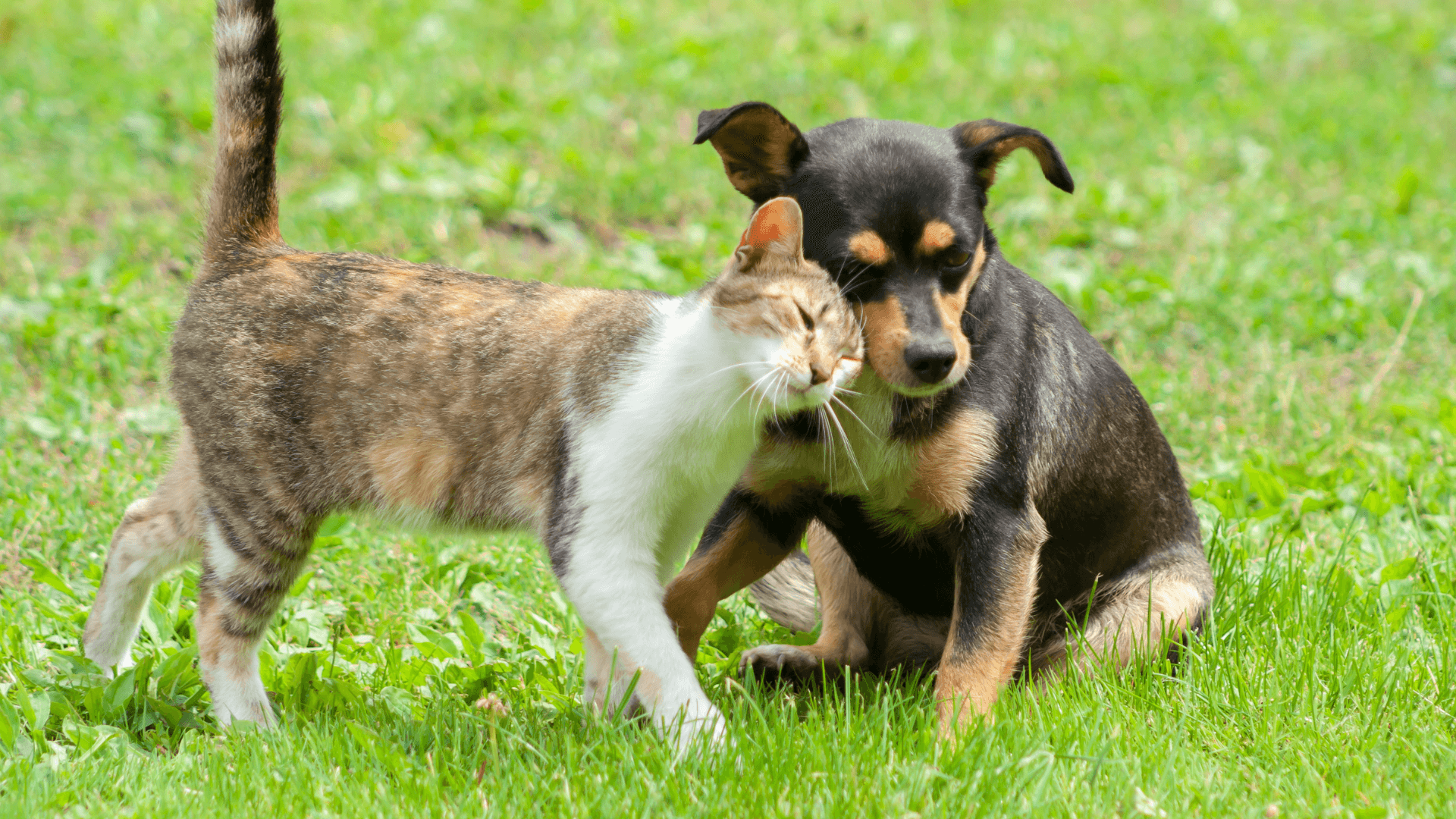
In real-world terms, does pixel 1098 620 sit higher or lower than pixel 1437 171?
lower

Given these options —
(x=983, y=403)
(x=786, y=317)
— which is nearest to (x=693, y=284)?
(x=983, y=403)

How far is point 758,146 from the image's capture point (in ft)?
11.2

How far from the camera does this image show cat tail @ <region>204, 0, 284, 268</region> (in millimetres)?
3590

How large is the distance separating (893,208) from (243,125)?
1.86m

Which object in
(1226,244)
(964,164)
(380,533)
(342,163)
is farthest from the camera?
(342,163)

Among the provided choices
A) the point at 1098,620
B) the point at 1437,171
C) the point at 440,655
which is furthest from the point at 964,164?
the point at 1437,171

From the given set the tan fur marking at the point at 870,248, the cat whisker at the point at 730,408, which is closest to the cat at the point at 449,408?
the cat whisker at the point at 730,408

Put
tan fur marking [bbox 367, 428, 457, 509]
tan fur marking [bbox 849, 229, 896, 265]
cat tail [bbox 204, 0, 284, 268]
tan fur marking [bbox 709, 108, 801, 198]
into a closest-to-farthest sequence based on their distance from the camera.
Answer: tan fur marking [bbox 849, 229, 896, 265] → tan fur marking [bbox 709, 108, 801, 198] → tan fur marking [bbox 367, 428, 457, 509] → cat tail [bbox 204, 0, 284, 268]

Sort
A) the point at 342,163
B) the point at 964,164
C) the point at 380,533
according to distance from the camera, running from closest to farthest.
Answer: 1. the point at 964,164
2. the point at 380,533
3. the point at 342,163

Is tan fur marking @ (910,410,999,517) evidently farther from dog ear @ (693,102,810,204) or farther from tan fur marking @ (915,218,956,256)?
dog ear @ (693,102,810,204)

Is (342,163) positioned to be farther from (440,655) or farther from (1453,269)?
(1453,269)

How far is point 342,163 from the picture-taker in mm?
7594

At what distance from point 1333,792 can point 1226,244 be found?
15.5 feet

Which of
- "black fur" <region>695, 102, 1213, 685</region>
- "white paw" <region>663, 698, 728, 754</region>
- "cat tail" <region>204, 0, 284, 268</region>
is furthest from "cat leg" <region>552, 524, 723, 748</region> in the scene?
"cat tail" <region>204, 0, 284, 268</region>
